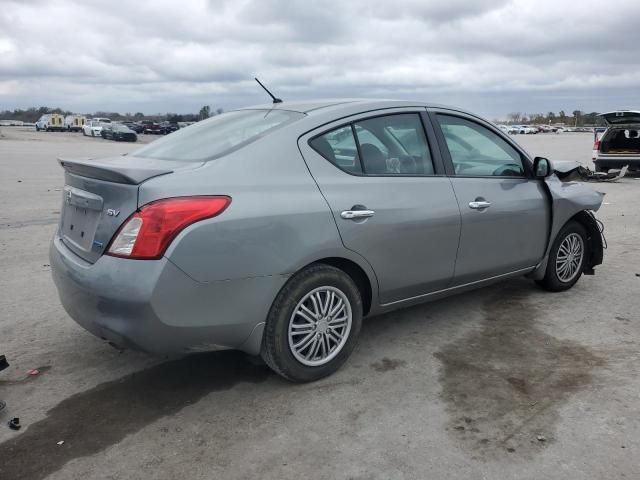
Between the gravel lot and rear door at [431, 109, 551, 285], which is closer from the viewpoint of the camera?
the gravel lot

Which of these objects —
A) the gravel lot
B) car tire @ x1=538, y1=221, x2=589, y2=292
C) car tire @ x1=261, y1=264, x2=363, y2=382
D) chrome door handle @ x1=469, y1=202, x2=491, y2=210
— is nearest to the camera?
the gravel lot

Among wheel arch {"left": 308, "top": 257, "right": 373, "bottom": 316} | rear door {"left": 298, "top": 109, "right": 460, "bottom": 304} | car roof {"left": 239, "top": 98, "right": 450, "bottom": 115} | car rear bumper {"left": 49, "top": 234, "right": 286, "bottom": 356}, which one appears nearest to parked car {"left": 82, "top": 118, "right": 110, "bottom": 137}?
car roof {"left": 239, "top": 98, "right": 450, "bottom": 115}

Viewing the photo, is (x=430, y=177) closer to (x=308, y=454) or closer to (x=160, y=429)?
(x=308, y=454)

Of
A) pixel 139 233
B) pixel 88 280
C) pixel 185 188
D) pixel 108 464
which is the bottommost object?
pixel 108 464

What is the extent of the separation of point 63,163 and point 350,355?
7.25 feet

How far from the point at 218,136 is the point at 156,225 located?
3.49 ft

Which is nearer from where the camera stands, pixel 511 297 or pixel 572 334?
pixel 572 334

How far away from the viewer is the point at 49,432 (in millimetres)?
2973

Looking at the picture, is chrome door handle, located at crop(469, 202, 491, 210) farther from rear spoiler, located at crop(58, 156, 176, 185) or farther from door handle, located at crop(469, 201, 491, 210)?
rear spoiler, located at crop(58, 156, 176, 185)

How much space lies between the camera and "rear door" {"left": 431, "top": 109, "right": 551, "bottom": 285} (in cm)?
413

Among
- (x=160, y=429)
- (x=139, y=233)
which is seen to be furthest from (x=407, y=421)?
(x=139, y=233)

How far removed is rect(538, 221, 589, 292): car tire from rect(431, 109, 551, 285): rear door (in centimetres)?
24

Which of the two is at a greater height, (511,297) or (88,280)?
(88,280)

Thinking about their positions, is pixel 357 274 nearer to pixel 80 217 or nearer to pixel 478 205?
pixel 478 205
